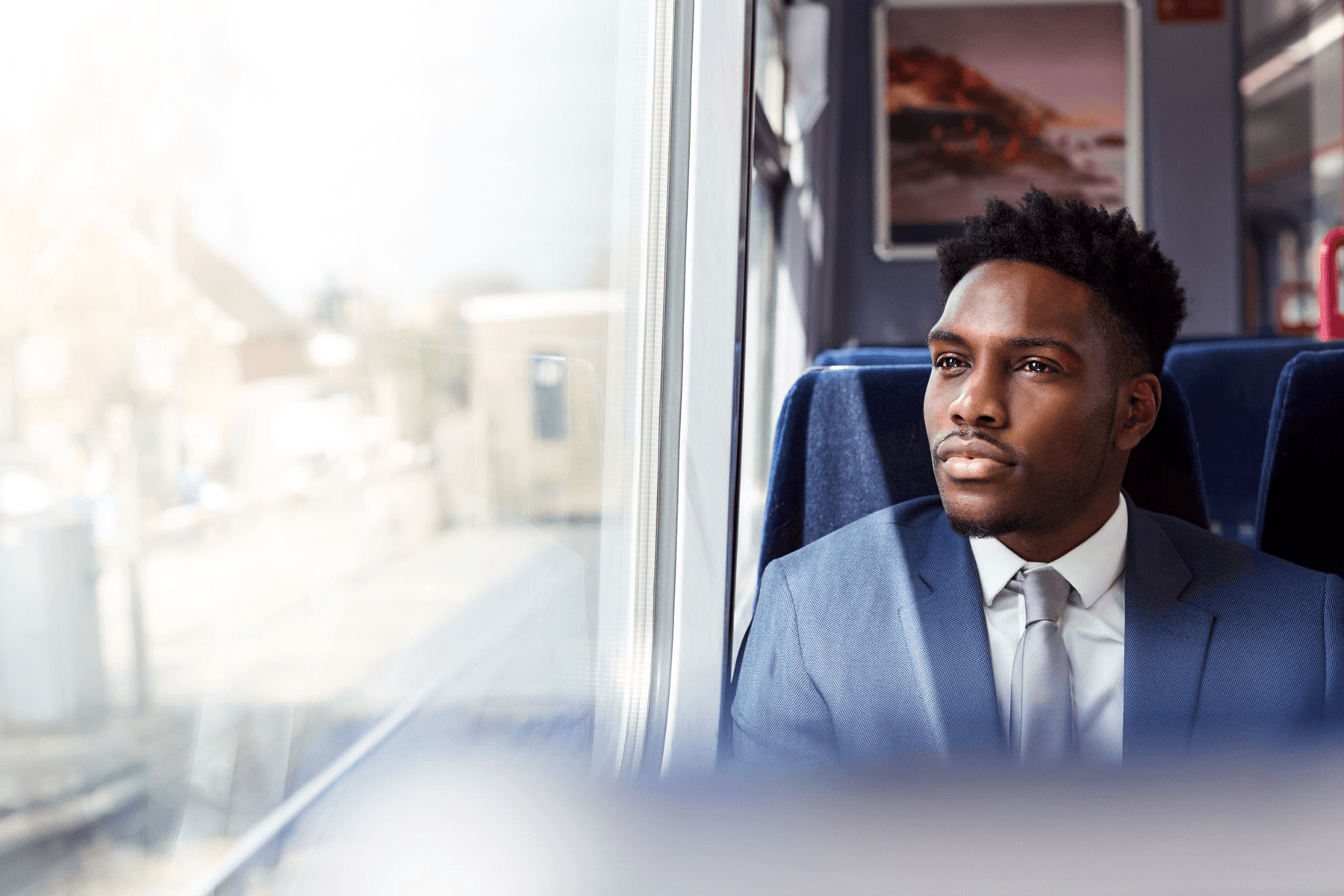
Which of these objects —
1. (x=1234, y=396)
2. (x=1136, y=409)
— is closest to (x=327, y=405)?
(x=1136, y=409)

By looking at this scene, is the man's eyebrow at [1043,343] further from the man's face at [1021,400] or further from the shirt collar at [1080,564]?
the shirt collar at [1080,564]

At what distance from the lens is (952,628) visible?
739mm

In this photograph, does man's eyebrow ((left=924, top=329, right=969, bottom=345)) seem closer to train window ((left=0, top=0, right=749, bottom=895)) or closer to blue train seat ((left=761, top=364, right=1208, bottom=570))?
blue train seat ((left=761, top=364, right=1208, bottom=570))

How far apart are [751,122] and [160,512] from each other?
720mm

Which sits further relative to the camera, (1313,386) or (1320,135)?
(1320,135)

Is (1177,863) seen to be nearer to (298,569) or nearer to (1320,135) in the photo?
(298,569)

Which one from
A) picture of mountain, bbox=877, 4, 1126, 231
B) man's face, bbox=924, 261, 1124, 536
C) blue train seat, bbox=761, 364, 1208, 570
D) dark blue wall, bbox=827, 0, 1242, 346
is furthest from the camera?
dark blue wall, bbox=827, 0, 1242, 346

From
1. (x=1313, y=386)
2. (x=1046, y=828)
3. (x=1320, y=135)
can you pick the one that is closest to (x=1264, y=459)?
(x=1313, y=386)

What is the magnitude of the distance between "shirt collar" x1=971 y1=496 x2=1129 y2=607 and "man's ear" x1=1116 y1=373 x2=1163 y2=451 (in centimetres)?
7

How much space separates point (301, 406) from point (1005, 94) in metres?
2.10

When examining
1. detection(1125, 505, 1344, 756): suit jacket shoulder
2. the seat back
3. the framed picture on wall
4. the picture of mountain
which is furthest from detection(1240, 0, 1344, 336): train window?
detection(1125, 505, 1344, 756): suit jacket shoulder

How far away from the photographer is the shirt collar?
28.2 inches

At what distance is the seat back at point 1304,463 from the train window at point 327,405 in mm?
558

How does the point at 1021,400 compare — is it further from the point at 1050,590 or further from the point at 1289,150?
the point at 1289,150
